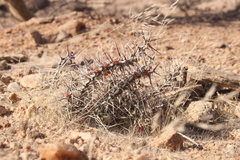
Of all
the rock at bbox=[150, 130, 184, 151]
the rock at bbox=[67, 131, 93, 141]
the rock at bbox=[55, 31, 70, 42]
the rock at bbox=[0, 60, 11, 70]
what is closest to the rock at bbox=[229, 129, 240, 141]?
the rock at bbox=[150, 130, 184, 151]

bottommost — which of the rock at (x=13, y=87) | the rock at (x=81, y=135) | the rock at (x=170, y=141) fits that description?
the rock at (x=170, y=141)

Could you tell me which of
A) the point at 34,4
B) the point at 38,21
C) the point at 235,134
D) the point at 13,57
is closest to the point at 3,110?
the point at 13,57

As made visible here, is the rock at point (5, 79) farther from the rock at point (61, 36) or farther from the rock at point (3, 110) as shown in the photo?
the rock at point (61, 36)

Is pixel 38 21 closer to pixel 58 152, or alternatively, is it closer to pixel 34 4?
pixel 34 4

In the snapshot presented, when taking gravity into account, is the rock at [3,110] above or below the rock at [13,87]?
below

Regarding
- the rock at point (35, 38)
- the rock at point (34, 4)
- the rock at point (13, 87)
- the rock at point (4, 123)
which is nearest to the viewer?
the rock at point (4, 123)

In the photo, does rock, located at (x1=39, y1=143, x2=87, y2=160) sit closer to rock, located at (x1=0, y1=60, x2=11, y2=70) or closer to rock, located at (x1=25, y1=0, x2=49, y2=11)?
rock, located at (x1=0, y1=60, x2=11, y2=70)

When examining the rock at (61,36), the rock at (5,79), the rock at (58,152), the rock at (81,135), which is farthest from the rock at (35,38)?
the rock at (58,152)
